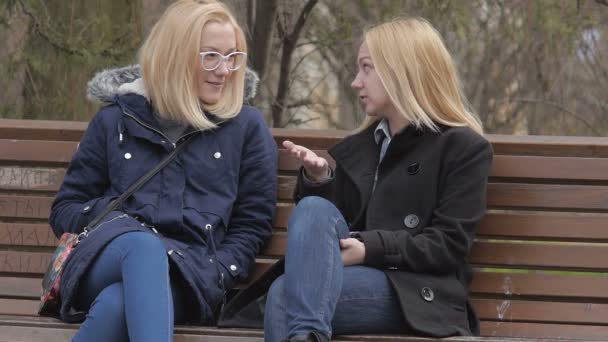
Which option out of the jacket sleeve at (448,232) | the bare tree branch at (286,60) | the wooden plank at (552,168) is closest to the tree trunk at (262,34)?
the bare tree branch at (286,60)

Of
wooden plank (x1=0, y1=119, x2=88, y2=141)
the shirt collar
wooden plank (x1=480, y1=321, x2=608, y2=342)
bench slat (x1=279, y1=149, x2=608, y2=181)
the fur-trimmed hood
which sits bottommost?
wooden plank (x1=480, y1=321, x2=608, y2=342)

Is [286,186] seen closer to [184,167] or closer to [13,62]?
[184,167]

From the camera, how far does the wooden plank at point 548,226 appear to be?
14.6 ft

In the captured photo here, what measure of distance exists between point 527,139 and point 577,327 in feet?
2.33

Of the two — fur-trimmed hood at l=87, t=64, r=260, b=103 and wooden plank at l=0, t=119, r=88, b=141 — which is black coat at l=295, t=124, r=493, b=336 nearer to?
fur-trimmed hood at l=87, t=64, r=260, b=103

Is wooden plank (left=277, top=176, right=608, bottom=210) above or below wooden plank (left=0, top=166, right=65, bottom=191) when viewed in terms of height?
above

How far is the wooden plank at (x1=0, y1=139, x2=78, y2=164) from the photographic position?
15.8 ft

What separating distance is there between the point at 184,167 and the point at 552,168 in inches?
52.5

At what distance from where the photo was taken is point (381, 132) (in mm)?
4430

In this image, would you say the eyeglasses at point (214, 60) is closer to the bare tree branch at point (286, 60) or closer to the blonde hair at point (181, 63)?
the blonde hair at point (181, 63)

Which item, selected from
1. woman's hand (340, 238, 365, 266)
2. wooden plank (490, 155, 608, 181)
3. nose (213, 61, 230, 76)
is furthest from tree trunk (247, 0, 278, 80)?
woman's hand (340, 238, 365, 266)

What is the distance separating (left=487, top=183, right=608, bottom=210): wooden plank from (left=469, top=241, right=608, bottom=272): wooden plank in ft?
0.47

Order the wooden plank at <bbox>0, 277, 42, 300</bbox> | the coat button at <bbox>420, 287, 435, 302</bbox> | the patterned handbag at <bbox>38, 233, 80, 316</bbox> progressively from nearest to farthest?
the coat button at <bbox>420, 287, 435, 302</bbox> → the patterned handbag at <bbox>38, 233, 80, 316</bbox> → the wooden plank at <bbox>0, 277, 42, 300</bbox>

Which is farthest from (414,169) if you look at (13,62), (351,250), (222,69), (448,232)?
(13,62)
